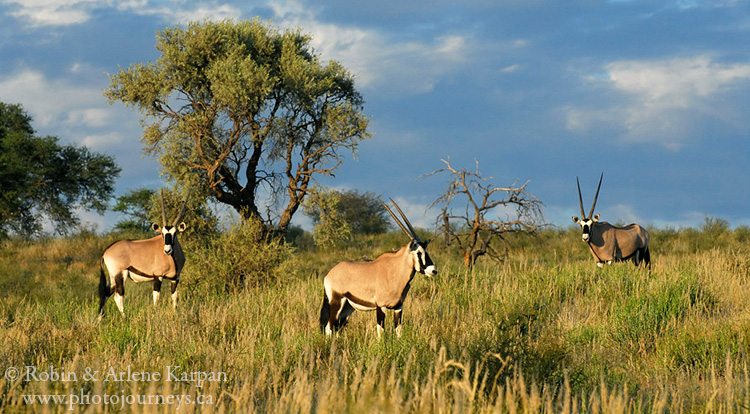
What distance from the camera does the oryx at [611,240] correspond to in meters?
15.1

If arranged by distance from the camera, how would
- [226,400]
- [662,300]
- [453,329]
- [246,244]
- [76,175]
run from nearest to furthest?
A: 1. [226,400]
2. [453,329]
3. [662,300]
4. [246,244]
5. [76,175]

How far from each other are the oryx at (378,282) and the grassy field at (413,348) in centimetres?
45

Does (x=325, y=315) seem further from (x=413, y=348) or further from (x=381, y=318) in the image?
(x=413, y=348)

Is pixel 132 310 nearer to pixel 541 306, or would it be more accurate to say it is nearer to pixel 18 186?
pixel 541 306

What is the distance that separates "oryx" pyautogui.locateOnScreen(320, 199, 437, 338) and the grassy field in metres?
0.45

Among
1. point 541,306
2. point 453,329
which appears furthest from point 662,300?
point 453,329

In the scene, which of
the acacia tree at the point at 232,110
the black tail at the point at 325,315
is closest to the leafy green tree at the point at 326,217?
the acacia tree at the point at 232,110

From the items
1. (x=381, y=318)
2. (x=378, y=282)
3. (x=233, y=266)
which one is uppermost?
(x=233, y=266)

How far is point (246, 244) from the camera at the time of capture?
16047mm

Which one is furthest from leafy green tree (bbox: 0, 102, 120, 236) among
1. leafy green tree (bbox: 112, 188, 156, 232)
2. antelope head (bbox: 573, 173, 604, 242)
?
antelope head (bbox: 573, 173, 604, 242)

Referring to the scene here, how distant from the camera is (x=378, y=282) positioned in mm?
7785

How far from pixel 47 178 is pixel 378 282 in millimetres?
30259

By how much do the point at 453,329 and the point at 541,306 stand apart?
11.4 feet

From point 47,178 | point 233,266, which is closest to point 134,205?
point 47,178
